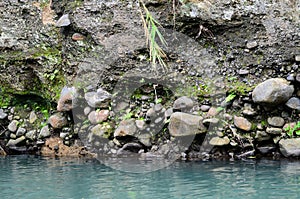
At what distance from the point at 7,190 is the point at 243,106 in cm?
229

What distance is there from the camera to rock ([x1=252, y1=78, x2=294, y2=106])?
3596mm

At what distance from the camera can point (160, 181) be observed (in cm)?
289

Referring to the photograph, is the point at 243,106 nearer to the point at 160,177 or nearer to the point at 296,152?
the point at 296,152

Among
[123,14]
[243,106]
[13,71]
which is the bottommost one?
[243,106]

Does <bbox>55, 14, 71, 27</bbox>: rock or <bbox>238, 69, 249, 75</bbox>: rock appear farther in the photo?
<bbox>55, 14, 71, 27</bbox>: rock

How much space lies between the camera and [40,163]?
3758mm

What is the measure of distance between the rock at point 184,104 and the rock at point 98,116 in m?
0.76

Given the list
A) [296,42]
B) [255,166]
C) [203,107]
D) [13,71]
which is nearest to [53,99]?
[13,71]

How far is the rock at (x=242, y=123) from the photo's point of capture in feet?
12.2

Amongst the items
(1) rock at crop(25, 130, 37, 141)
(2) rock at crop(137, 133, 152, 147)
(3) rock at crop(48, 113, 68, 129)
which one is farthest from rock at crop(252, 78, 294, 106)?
(1) rock at crop(25, 130, 37, 141)

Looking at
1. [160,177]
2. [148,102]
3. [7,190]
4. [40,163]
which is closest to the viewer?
[7,190]

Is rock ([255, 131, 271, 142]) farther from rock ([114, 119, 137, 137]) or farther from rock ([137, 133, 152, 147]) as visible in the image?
rock ([114, 119, 137, 137])

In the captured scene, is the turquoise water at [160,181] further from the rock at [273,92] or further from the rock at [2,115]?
the rock at [2,115]

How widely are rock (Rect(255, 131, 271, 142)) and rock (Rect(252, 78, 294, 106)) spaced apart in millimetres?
277
